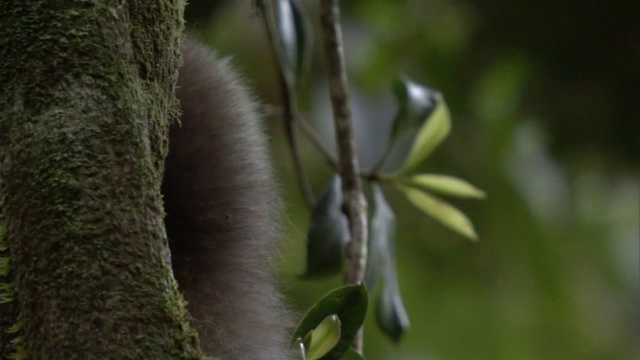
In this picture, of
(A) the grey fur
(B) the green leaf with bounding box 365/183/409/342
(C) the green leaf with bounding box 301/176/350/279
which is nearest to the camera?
(A) the grey fur

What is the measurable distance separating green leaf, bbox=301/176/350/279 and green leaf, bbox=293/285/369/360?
0.47m

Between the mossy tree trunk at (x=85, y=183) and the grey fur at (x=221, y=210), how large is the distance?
1.31 ft

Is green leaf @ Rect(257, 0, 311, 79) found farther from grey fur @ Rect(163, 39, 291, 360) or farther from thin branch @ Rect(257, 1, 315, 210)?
grey fur @ Rect(163, 39, 291, 360)

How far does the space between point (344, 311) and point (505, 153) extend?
2900mm

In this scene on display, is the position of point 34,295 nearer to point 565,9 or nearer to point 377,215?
point 377,215

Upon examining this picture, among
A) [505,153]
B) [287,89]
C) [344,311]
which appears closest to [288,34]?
[287,89]

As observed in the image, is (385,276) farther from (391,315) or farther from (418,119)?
(418,119)

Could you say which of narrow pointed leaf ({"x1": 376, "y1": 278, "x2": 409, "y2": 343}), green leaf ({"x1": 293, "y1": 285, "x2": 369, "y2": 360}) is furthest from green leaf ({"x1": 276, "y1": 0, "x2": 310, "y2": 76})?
green leaf ({"x1": 293, "y1": 285, "x2": 369, "y2": 360})

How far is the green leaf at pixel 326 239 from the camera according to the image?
5.39ft

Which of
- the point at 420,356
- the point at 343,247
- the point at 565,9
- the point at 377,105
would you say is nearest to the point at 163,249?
the point at 343,247

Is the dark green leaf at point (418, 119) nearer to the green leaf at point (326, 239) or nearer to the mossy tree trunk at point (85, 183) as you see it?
the green leaf at point (326, 239)

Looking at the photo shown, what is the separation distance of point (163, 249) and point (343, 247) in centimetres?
82

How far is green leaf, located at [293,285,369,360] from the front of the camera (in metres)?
1.16

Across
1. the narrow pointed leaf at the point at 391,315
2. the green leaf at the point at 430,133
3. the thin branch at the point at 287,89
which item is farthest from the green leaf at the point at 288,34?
the narrow pointed leaf at the point at 391,315
